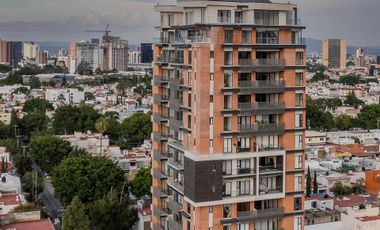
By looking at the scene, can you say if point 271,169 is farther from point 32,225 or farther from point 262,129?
point 32,225

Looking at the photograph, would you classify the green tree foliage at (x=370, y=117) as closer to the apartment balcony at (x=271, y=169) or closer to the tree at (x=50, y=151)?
the tree at (x=50, y=151)

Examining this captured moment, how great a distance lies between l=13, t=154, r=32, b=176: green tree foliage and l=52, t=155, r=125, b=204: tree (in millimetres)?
5807

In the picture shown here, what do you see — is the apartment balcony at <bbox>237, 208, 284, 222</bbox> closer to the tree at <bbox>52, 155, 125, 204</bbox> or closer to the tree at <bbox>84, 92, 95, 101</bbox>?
the tree at <bbox>52, 155, 125, 204</bbox>

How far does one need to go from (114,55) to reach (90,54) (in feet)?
23.4

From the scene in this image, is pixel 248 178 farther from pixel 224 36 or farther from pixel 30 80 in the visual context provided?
pixel 30 80

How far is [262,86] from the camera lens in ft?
51.2

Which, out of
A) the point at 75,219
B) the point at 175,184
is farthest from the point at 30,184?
the point at 175,184

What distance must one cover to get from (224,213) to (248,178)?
1.11 meters

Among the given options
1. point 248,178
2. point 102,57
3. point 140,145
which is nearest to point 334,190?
point 248,178

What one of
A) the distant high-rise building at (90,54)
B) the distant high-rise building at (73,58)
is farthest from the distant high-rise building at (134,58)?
the distant high-rise building at (90,54)

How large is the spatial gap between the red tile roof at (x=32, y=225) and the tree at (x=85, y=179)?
5322mm

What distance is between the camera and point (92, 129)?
152 ft

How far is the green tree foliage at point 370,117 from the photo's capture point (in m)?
52.1

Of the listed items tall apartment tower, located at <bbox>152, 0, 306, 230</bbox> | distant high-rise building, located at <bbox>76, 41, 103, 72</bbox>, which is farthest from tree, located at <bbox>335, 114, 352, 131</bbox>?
distant high-rise building, located at <bbox>76, 41, 103, 72</bbox>
